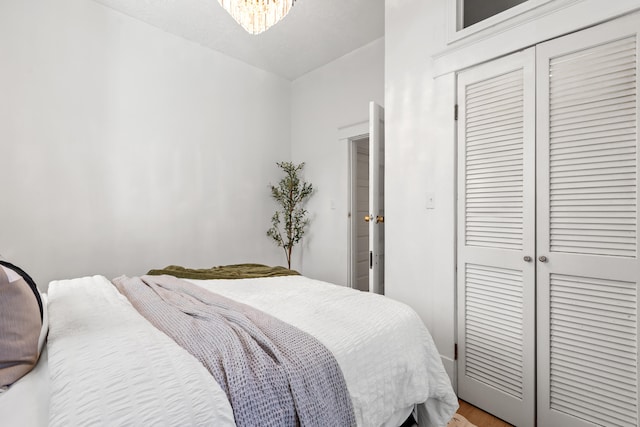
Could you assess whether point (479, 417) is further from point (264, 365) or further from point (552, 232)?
point (264, 365)

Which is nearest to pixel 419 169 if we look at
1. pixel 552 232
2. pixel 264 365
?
pixel 552 232

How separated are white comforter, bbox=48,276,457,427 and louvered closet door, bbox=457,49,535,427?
25.4 inches

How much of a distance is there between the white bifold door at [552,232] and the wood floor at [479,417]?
41 mm

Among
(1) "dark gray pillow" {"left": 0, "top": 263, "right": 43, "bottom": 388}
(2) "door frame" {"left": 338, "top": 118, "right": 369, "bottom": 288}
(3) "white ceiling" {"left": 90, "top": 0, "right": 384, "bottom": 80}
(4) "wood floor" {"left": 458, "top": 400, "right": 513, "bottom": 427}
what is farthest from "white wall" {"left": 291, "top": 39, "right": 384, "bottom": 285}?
(1) "dark gray pillow" {"left": 0, "top": 263, "right": 43, "bottom": 388}

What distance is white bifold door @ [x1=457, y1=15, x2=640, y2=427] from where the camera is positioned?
1492mm

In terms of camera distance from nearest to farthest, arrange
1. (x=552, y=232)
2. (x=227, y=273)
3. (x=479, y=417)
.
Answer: (x=552, y=232) < (x=479, y=417) < (x=227, y=273)

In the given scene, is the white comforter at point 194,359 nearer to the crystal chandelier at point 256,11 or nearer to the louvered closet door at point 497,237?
the louvered closet door at point 497,237

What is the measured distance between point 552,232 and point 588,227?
0.49 ft

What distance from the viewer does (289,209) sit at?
13.8ft

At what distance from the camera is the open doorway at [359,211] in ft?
12.6

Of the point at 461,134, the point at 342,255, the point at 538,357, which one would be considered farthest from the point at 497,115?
the point at 342,255

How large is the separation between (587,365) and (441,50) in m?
1.98

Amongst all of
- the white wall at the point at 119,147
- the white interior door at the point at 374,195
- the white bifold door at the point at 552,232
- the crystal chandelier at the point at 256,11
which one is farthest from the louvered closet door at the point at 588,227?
the white wall at the point at 119,147

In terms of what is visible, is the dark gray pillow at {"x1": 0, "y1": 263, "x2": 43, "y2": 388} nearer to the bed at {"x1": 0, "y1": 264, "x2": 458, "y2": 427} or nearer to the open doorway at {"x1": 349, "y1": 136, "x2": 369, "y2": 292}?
the bed at {"x1": 0, "y1": 264, "x2": 458, "y2": 427}
